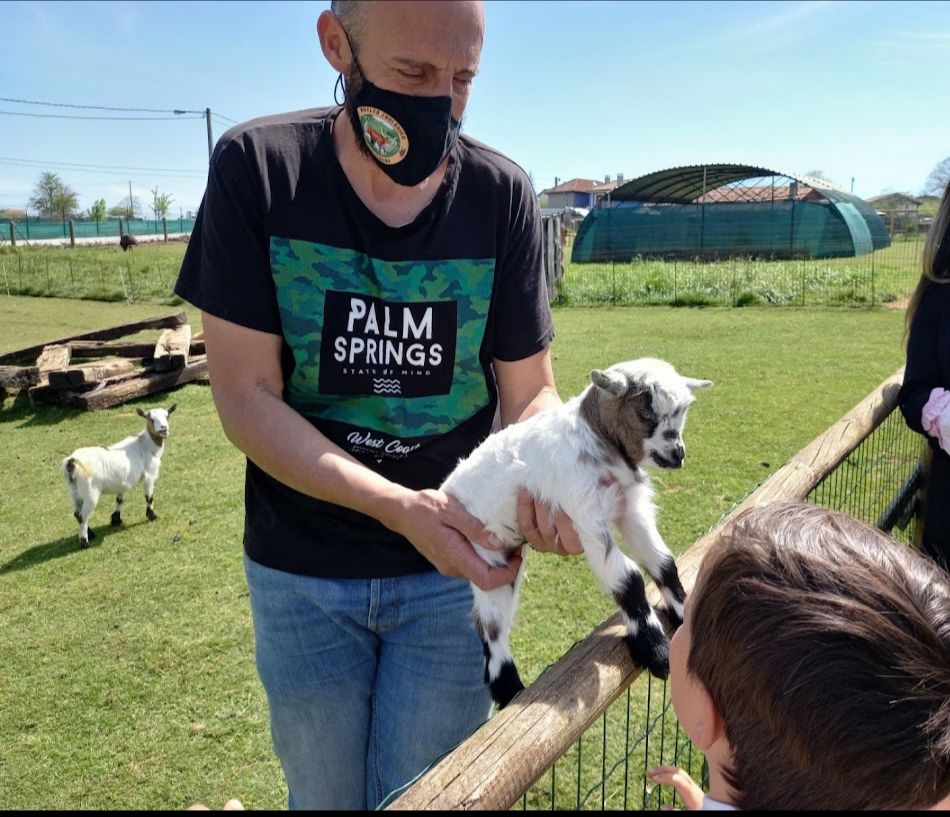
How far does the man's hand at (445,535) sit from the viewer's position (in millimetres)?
1867

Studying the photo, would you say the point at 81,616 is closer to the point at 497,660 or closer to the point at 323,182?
the point at 497,660

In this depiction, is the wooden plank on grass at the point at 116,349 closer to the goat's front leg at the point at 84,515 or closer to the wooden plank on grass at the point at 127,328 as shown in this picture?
the wooden plank on grass at the point at 127,328

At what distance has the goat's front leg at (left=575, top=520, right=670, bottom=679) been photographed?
1.87 meters

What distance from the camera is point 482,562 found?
1924 millimetres

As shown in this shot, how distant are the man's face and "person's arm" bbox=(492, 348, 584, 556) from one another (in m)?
0.69

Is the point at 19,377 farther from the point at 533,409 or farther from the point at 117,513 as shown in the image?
the point at 533,409

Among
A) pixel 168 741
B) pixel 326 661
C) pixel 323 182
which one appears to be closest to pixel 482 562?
pixel 326 661

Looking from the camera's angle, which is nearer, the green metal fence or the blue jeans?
the blue jeans

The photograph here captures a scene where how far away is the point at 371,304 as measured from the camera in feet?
6.43

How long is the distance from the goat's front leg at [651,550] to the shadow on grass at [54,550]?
5035 mm

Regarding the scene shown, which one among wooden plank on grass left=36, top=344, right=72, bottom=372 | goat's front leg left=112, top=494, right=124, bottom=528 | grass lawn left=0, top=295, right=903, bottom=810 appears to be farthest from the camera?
wooden plank on grass left=36, top=344, right=72, bottom=372

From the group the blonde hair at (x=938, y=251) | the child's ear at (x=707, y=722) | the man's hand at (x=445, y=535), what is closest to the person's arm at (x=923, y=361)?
the blonde hair at (x=938, y=251)

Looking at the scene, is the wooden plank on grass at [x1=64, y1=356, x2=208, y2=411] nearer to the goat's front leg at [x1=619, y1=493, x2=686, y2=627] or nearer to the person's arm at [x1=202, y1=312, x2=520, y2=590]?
the goat's front leg at [x1=619, y1=493, x2=686, y2=627]

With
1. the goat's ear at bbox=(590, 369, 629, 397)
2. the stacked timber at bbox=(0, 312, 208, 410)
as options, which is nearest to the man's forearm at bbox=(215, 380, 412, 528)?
the goat's ear at bbox=(590, 369, 629, 397)
